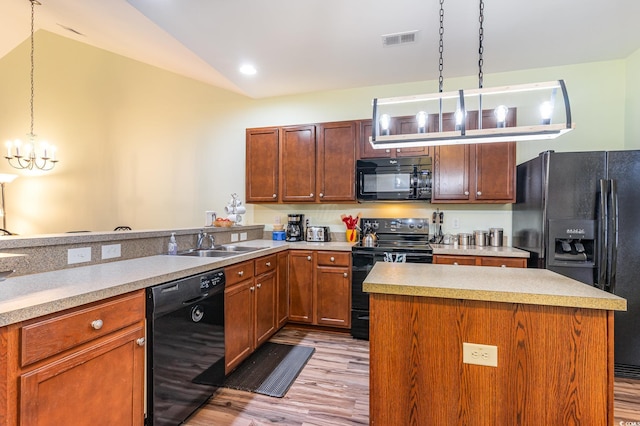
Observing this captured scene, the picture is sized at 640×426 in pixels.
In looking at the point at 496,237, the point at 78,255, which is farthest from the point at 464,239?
the point at 78,255

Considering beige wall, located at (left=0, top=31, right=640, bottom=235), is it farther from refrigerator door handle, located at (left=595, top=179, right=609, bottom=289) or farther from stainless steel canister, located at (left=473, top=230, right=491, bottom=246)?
refrigerator door handle, located at (left=595, top=179, right=609, bottom=289)

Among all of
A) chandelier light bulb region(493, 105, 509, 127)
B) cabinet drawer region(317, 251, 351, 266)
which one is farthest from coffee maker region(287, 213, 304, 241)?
chandelier light bulb region(493, 105, 509, 127)

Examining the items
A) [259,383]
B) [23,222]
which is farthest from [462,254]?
[23,222]

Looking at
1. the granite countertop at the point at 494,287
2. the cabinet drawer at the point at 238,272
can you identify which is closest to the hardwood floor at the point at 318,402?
the cabinet drawer at the point at 238,272

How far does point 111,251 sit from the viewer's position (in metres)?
2.09

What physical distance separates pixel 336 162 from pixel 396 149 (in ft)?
2.27

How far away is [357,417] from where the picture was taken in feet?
6.51

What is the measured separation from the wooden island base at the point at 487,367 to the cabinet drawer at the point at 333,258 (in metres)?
1.78

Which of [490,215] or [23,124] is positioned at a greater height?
[23,124]

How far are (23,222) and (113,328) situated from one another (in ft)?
18.8

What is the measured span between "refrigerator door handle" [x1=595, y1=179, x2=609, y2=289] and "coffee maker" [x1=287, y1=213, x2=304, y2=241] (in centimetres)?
288

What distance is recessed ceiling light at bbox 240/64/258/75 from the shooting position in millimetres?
3287

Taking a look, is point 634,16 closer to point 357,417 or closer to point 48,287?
point 357,417

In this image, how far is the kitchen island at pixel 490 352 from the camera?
1.24 m
